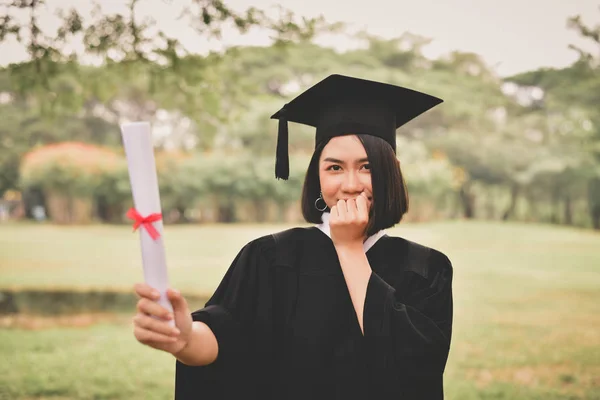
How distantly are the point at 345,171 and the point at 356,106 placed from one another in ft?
0.81

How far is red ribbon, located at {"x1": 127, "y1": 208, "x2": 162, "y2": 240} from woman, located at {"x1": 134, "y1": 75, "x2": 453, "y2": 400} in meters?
0.51

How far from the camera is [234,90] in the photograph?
7066 mm

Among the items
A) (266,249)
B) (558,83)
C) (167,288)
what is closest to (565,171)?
(558,83)

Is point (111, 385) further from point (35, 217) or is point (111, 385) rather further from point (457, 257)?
point (457, 257)

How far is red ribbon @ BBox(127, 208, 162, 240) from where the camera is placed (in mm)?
1340

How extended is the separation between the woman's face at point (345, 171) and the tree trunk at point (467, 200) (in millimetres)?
9668

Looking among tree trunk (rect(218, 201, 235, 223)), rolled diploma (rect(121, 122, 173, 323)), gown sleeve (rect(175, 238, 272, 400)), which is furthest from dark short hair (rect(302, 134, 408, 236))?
tree trunk (rect(218, 201, 235, 223))

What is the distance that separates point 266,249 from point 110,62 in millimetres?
3455

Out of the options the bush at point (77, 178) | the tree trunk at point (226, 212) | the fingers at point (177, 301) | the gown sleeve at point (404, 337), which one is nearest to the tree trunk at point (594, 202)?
the tree trunk at point (226, 212)

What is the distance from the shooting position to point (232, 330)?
1963 mm

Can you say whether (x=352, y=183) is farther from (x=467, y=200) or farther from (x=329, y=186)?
(x=467, y=200)

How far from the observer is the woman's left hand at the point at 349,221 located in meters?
1.86

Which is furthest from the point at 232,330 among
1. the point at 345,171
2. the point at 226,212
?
the point at 226,212

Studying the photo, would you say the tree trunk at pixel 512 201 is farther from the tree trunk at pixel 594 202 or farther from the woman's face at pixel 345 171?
the woman's face at pixel 345 171
